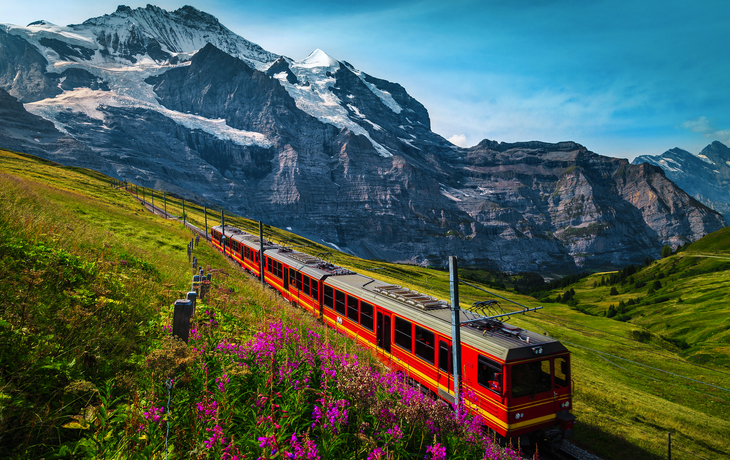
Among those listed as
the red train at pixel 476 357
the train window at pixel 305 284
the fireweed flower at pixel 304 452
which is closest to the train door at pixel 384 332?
the red train at pixel 476 357

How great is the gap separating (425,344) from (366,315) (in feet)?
12.4

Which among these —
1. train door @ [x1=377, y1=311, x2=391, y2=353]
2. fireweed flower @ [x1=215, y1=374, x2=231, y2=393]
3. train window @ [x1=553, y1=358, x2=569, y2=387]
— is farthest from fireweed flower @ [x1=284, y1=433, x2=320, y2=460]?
train door @ [x1=377, y1=311, x2=391, y2=353]

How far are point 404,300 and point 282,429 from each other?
31.6 ft

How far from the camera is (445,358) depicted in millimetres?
10945

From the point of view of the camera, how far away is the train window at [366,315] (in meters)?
14.7

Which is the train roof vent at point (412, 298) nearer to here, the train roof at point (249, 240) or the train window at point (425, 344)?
the train window at point (425, 344)

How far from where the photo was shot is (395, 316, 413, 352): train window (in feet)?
41.0

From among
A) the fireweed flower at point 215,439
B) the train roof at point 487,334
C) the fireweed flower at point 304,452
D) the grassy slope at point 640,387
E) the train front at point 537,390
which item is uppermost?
the fireweed flower at point 215,439

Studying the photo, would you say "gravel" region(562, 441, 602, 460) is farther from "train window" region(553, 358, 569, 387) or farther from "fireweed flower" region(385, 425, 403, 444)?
"fireweed flower" region(385, 425, 403, 444)

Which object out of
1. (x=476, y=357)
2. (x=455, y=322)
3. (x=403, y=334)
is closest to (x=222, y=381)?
(x=455, y=322)

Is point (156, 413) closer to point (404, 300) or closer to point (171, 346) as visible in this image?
point (171, 346)

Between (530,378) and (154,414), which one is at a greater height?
(154,414)

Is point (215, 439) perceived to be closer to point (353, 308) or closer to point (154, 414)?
point (154, 414)

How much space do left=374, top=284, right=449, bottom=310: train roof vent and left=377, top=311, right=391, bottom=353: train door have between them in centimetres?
86
